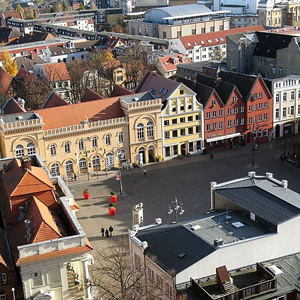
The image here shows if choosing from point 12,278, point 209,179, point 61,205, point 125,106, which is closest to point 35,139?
point 125,106

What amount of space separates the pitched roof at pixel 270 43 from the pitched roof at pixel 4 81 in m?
44.1

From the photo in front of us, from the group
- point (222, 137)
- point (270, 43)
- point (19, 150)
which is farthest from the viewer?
point (270, 43)

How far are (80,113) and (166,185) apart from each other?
14962 mm

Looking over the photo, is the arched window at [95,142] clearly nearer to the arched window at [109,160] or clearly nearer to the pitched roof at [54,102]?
the arched window at [109,160]

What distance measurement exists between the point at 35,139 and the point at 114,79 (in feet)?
139

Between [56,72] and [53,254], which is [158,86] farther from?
[53,254]

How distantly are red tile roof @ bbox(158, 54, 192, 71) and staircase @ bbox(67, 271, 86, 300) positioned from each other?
7341 cm

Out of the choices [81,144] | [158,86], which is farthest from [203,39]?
[81,144]

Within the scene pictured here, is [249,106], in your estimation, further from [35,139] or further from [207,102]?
[35,139]

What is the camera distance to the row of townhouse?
73250mm

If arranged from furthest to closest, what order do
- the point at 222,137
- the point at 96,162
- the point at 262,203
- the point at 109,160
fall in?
1. the point at 222,137
2. the point at 109,160
3. the point at 96,162
4. the point at 262,203

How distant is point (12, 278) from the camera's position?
40219 mm

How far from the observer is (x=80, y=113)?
3017 inches

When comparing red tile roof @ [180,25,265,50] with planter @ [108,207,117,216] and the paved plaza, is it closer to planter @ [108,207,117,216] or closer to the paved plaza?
the paved plaza
